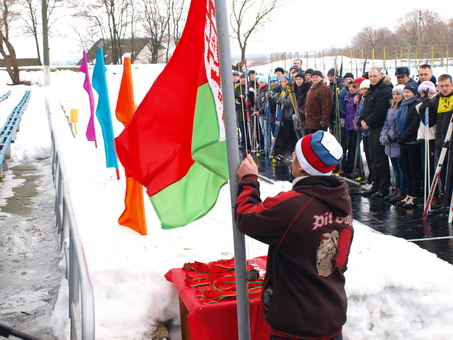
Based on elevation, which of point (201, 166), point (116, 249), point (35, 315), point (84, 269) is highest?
point (201, 166)

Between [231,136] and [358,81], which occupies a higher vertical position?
[358,81]

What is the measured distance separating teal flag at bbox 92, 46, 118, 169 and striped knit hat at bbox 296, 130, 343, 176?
5.04 metres

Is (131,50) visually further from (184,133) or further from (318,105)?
(184,133)

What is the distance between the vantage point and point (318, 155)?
3.04 meters

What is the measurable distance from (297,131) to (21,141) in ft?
23.1

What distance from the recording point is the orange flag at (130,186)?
6391 millimetres

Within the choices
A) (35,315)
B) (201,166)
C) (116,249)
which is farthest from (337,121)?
(201,166)

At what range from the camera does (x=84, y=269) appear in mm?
3240

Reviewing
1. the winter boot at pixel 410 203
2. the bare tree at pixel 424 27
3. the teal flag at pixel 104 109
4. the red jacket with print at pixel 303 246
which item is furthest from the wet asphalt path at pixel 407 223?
the bare tree at pixel 424 27

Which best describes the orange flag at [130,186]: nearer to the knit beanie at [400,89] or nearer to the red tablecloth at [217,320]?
the red tablecloth at [217,320]

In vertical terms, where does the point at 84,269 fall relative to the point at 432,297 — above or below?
above

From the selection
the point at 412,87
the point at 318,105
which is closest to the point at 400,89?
the point at 412,87

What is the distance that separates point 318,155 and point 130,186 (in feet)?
12.3

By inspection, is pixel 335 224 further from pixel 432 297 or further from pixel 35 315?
pixel 35 315
